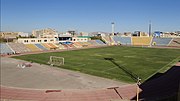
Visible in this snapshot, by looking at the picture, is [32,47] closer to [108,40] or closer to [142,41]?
[108,40]

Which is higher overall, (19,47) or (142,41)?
(142,41)

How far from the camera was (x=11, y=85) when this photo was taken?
2042 centimetres

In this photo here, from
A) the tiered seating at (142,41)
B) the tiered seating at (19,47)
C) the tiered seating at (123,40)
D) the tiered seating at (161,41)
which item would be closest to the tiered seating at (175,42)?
the tiered seating at (161,41)

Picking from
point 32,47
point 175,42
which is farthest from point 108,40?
point 32,47

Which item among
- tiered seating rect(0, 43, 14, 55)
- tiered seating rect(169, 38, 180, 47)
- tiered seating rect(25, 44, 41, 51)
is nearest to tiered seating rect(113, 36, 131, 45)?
tiered seating rect(169, 38, 180, 47)

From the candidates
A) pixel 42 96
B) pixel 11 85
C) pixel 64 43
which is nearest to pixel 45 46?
pixel 64 43

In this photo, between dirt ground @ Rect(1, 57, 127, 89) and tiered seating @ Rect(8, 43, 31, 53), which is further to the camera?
tiered seating @ Rect(8, 43, 31, 53)

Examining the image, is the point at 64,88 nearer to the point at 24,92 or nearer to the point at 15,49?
the point at 24,92

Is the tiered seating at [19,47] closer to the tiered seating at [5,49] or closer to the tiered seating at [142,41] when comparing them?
the tiered seating at [5,49]

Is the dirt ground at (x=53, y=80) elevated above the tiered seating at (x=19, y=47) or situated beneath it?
situated beneath

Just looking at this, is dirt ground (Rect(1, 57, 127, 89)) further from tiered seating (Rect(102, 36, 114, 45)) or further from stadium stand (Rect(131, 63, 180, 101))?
tiered seating (Rect(102, 36, 114, 45))

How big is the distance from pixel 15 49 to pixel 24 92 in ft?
128

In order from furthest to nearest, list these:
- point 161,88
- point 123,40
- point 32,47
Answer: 1. point 123,40
2. point 32,47
3. point 161,88

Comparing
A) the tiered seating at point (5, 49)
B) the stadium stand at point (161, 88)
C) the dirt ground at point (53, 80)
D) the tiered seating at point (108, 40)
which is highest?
the tiered seating at point (108, 40)
